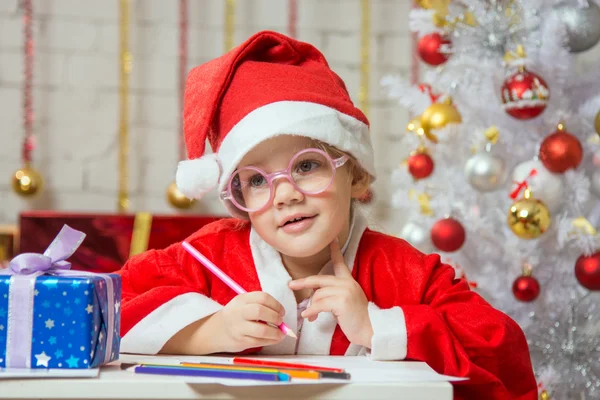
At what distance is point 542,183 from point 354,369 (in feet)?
3.24

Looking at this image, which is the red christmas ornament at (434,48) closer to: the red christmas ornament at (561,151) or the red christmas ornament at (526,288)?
the red christmas ornament at (561,151)

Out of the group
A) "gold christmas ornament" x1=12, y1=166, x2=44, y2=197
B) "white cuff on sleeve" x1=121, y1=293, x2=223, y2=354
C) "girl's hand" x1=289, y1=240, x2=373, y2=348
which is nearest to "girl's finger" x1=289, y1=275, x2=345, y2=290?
"girl's hand" x1=289, y1=240, x2=373, y2=348

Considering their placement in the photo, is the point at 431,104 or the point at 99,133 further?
the point at 99,133

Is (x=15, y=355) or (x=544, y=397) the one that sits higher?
(x=15, y=355)

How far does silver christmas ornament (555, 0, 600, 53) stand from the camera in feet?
5.27

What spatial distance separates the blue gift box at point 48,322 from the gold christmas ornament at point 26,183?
170cm

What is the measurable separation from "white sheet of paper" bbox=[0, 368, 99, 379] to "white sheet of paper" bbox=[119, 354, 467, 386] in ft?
0.29

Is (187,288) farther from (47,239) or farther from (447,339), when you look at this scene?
(47,239)

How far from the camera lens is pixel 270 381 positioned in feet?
2.26

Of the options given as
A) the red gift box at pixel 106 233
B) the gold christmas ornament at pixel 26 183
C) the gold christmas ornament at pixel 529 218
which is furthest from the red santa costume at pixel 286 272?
the gold christmas ornament at pixel 26 183

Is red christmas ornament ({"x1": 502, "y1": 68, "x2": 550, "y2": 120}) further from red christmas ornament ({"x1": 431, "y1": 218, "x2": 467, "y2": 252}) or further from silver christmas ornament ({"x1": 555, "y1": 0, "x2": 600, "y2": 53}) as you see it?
red christmas ornament ({"x1": 431, "y1": 218, "x2": 467, "y2": 252})

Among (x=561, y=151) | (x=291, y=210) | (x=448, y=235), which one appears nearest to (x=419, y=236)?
(x=448, y=235)

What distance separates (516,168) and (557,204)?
12 centimetres

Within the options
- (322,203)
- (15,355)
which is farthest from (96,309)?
(322,203)
